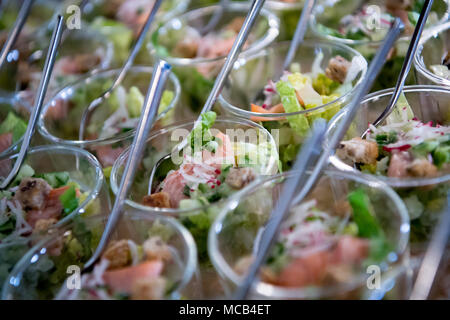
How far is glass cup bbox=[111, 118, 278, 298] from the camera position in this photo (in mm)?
818

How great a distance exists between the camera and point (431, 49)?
1139 millimetres

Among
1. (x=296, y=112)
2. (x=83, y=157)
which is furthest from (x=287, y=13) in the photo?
(x=83, y=157)

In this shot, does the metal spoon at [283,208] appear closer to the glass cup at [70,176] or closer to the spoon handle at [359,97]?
the spoon handle at [359,97]

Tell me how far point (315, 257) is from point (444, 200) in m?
0.24

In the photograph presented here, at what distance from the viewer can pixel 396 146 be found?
0.89 m

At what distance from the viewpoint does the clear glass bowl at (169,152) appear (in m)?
0.83

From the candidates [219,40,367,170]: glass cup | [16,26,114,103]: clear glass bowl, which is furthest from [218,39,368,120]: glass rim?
[16,26,114,103]: clear glass bowl

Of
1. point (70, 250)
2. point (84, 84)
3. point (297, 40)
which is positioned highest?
point (297, 40)

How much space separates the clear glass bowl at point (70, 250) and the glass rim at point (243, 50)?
0.62 metres

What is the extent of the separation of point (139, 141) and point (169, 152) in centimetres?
19

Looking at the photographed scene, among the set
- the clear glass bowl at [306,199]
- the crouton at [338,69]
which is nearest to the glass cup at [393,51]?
the crouton at [338,69]

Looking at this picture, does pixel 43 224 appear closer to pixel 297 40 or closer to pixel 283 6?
pixel 297 40
